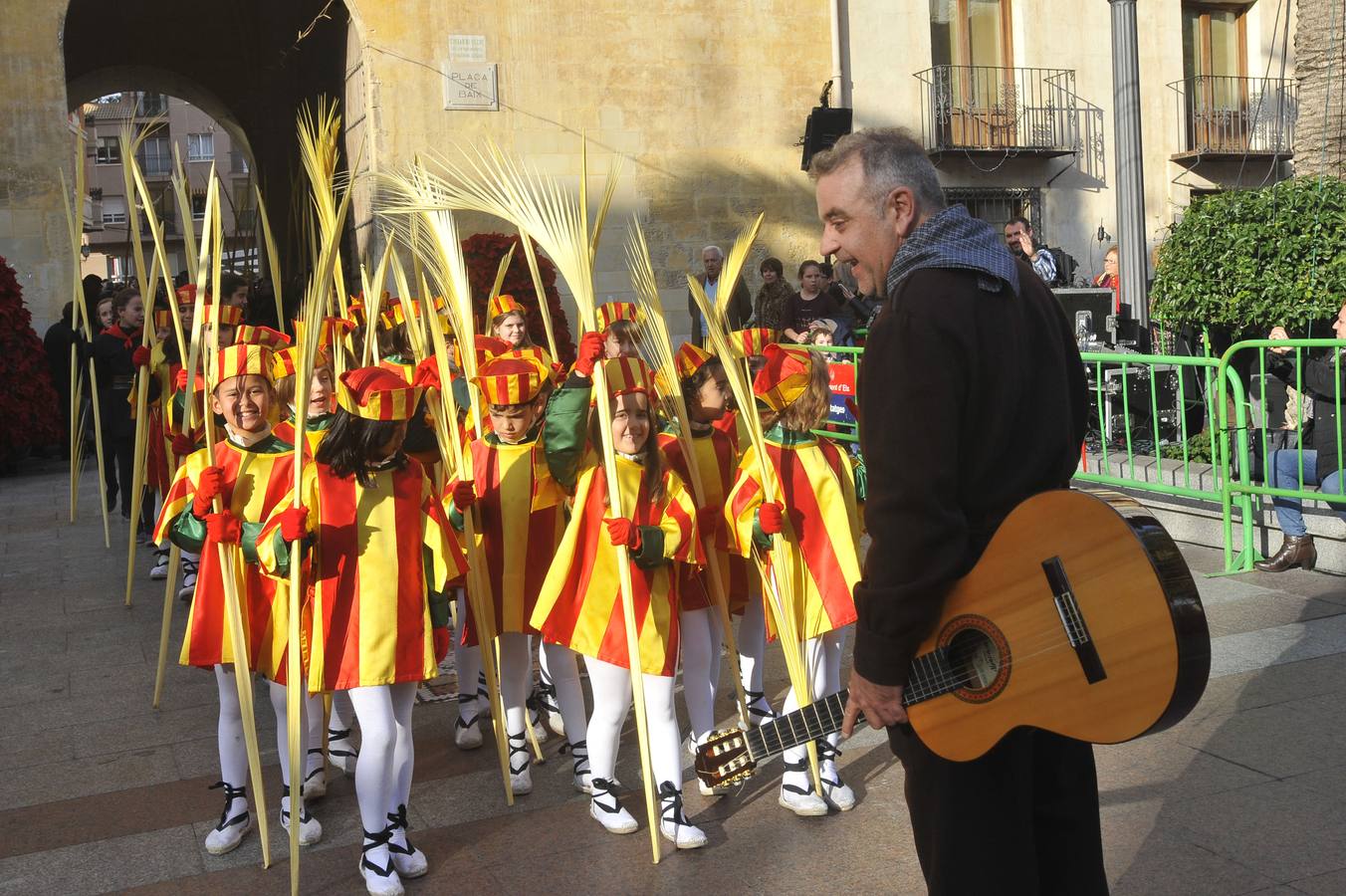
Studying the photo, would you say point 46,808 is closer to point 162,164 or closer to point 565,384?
point 565,384

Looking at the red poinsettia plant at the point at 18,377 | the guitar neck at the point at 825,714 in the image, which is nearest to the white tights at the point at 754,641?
the guitar neck at the point at 825,714

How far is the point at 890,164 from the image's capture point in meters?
2.71

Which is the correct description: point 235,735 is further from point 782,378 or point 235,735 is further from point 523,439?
point 782,378

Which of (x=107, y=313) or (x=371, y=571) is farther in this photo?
(x=107, y=313)

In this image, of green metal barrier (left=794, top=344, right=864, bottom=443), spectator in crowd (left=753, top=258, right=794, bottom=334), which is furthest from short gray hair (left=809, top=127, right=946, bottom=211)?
spectator in crowd (left=753, top=258, right=794, bottom=334)

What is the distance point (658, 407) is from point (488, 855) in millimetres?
1656

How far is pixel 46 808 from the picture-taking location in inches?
194

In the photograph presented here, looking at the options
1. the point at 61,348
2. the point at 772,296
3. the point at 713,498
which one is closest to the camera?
the point at 713,498

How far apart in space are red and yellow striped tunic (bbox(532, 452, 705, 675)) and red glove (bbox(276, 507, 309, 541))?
2.91 feet

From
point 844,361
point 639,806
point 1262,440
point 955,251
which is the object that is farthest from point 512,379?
point 844,361

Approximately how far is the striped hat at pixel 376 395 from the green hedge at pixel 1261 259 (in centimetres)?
655

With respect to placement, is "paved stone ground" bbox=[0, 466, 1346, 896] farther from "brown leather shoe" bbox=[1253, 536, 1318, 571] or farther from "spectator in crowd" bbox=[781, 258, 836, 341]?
"spectator in crowd" bbox=[781, 258, 836, 341]

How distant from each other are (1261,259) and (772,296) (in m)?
4.88

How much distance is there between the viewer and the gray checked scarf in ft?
8.54
